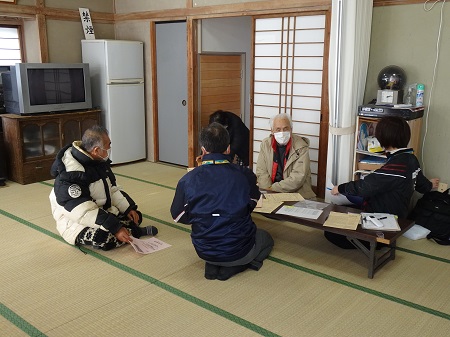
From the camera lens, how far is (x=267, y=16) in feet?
15.6

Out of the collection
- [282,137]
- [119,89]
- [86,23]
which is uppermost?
[86,23]

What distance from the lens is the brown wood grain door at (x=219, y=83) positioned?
577cm

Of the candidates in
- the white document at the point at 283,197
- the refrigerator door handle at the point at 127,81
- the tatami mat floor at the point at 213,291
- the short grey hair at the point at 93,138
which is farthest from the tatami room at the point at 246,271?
the short grey hair at the point at 93,138

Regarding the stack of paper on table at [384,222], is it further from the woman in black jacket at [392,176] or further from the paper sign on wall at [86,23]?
the paper sign on wall at [86,23]

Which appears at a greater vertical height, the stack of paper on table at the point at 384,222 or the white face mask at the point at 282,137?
the white face mask at the point at 282,137

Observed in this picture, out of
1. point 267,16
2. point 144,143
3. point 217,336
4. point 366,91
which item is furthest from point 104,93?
point 217,336

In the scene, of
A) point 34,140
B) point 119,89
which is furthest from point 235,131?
point 34,140

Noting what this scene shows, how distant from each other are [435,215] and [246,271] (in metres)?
1.58

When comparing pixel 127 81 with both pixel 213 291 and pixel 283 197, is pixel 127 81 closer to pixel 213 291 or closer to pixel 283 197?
pixel 283 197

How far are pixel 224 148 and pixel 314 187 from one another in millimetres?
2231

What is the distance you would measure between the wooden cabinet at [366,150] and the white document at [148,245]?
176cm

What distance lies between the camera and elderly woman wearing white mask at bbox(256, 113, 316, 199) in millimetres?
3797

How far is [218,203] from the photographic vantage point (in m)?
2.68

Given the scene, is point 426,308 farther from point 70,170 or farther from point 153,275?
point 70,170
